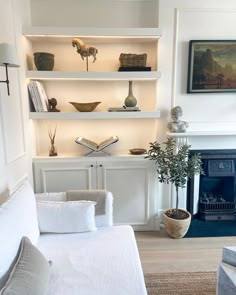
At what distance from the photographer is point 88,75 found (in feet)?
8.07

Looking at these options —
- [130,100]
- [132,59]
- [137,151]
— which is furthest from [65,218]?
[132,59]

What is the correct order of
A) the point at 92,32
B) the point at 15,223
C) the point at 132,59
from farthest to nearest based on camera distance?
the point at 132,59, the point at 92,32, the point at 15,223

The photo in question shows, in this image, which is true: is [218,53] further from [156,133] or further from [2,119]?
[2,119]

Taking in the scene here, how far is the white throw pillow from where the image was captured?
1856mm

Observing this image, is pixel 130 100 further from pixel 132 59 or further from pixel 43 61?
pixel 43 61

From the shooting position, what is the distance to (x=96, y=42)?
106 inches

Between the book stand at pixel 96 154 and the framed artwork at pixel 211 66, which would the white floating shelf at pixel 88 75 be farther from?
the book stand at pixel 96 154

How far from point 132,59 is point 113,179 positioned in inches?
50.4

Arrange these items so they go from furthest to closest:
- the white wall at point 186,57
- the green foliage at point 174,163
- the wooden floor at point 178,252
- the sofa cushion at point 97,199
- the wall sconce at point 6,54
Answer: the white wall at point 186,57, the green foliage at point 174,163, the wooden floor at point 178,252, the sofa cushion at point 97,199, the wall sconce at point 6,54

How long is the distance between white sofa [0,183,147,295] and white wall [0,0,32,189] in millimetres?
356

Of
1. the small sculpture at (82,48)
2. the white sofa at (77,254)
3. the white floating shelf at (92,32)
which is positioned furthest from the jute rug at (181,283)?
the white floating shelf at (92,32)

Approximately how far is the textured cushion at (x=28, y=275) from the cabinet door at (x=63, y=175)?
1194 mm

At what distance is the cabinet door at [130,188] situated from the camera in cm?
262

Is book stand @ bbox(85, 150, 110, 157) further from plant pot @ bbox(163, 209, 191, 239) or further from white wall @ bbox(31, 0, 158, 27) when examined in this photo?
white wall @ bbox(31, 0, 158, 27)
